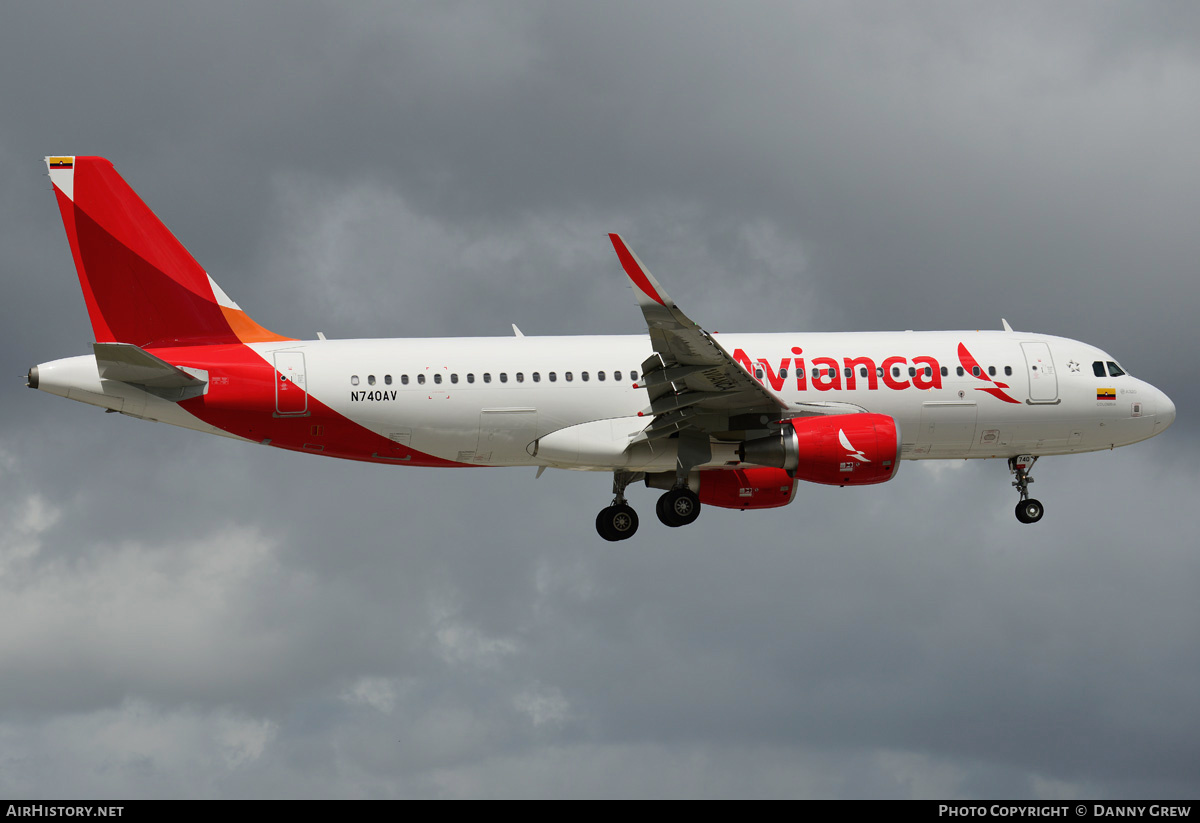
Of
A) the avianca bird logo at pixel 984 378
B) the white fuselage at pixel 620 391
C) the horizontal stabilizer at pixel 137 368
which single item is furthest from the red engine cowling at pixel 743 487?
the horizontal stabilizer at pixel 137 368

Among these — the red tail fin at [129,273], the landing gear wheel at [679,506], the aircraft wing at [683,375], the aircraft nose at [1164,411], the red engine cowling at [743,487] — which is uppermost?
the red tail fin at [129,273]

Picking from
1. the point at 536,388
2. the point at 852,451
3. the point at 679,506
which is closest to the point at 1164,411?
the point at 852,451

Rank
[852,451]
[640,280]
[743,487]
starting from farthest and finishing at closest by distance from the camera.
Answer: [743,487]
[852,451]
[640,280]

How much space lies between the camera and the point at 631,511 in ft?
150

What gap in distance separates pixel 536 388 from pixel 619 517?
19.2ft

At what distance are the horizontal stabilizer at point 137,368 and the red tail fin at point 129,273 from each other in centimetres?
188

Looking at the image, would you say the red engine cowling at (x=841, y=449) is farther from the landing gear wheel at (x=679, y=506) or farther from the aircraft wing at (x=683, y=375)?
the landing gear wheel at (x=679, y=506)

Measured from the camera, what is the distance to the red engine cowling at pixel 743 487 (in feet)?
153

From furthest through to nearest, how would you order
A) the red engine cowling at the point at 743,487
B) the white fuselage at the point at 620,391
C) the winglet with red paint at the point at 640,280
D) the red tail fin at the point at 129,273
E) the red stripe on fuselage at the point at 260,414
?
the red engine cowling at the point at 743,487
the red tail fin at the point at 129,273
the white fuselage at the point at 620,391
the red stripe on fuselage at the point at 260,414
the winglet with red paint at the point at 640,280

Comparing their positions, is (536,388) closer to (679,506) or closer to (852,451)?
(679,506)

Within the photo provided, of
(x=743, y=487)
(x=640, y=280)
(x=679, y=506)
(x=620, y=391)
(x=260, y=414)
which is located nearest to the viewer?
(x=640, y=280)

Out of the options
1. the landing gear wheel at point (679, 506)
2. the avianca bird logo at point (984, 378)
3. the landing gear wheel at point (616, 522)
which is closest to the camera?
the landing gear wheel at point (679, 506)

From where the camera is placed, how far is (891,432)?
4078cm
